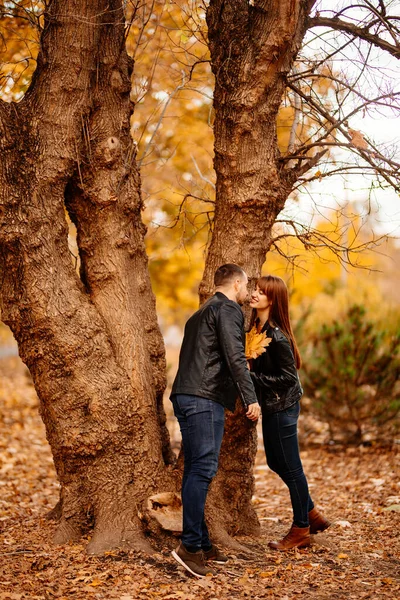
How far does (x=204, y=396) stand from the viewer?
3.97 metres

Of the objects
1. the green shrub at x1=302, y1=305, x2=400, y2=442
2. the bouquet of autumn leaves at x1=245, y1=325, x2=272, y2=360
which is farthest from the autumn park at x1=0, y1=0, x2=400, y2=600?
the green shrub at x1=302, y1=305, x2=400, y2=442

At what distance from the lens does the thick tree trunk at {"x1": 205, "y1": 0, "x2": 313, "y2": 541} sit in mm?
4578

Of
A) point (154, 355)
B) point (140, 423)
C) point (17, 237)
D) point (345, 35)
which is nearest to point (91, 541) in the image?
point (140, 423)

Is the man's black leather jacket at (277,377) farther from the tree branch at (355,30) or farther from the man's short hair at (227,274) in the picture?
the tree branch at (355,30)

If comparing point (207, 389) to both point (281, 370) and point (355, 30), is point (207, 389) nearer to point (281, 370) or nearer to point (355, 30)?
point (281, 370)

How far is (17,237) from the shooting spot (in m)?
4.30

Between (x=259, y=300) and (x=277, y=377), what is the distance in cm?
60

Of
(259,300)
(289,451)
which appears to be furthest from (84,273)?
(289,451)

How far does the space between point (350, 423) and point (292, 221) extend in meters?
4.59

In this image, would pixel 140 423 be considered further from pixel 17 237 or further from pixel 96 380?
pixel 17 237

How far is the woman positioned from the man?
0.53 metres

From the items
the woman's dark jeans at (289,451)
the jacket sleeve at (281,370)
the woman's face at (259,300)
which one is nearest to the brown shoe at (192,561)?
the woman's dark jeans at (289,451)

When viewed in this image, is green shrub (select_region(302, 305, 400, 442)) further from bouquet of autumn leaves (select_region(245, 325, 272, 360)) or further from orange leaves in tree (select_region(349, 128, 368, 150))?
orange leaves in tree (select_region(349, 128, 368, 150))

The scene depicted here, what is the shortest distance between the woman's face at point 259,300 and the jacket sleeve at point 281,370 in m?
0.29
